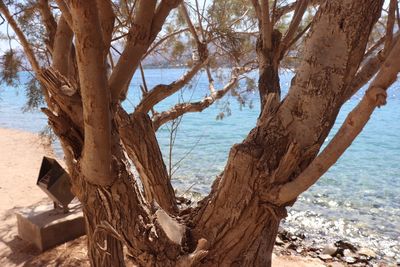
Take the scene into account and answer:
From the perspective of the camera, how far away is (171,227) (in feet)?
5.22

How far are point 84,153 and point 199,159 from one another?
864cm

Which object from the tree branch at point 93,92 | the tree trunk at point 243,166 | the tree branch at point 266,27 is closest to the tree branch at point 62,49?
the tree trunk at point 243,166

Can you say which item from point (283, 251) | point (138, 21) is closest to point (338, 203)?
point (283, 251)

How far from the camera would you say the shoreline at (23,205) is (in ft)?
13.3

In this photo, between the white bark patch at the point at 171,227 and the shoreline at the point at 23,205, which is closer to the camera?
the white bark patch at the point at 171,227

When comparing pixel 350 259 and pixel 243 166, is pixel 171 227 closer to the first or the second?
pixel 243 166

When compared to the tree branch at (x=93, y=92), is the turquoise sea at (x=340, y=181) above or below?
below

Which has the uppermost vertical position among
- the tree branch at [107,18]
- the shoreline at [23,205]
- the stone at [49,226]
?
the tree branch at [107,18]

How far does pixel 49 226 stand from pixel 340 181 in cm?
614

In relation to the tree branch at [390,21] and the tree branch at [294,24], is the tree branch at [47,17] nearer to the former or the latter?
the tree branch at [294,24]

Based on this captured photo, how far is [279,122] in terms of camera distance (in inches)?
56.1

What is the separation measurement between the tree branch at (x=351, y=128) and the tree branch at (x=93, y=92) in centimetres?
66

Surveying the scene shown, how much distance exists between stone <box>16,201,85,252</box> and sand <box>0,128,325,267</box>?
66 mm

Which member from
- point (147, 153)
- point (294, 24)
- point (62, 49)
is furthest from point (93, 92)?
point (294, 24)
